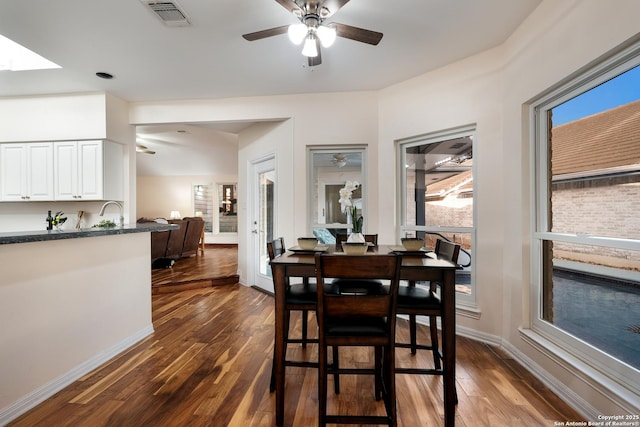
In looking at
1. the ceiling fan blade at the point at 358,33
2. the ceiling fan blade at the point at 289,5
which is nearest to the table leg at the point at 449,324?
the ceiling fan blade at the point at 358,33

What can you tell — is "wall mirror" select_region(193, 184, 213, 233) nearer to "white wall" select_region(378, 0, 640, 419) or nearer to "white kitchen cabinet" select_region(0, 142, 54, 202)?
"white kitchen cabinet" select_region(0, 142, 54, 202)

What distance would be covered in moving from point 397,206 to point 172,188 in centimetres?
863

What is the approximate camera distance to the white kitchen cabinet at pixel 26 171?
3.97 metres

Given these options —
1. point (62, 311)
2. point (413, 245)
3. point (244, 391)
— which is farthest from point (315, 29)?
point (62, 311)

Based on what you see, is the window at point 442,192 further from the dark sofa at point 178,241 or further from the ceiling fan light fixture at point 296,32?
the dark sofa at point 178,241

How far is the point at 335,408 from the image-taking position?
1751mm

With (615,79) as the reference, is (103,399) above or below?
below

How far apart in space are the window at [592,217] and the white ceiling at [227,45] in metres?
0.83

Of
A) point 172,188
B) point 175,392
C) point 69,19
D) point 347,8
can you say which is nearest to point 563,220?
point 347,8

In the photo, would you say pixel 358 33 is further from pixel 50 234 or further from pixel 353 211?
pixel 50 234

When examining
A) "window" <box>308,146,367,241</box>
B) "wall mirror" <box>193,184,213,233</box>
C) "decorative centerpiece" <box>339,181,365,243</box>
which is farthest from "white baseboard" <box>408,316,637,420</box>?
"wall mirror" <box>193,184,213,233</box>

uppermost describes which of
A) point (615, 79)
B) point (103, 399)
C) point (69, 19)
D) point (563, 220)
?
point (69, 19)

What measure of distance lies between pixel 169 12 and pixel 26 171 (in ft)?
11.0

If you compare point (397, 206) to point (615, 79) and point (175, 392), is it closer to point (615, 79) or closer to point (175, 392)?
point (615, 79)
